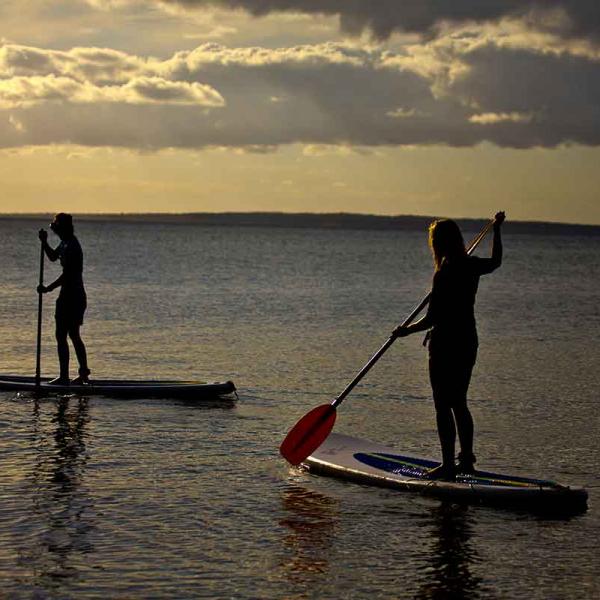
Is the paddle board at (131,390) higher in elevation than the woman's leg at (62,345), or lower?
lower

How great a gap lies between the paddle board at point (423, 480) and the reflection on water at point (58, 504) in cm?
206

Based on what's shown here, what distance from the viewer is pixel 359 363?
20.6 metres

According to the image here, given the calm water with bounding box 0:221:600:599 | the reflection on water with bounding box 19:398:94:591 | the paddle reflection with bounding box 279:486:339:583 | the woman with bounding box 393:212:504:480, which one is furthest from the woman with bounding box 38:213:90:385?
the woman with bounding box 393:212:504:480

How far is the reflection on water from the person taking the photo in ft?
25.5

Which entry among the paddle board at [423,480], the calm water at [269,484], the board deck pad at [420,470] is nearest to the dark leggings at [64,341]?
the calm water at [269,484]

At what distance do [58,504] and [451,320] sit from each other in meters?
3.18

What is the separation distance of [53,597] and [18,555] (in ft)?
2.75

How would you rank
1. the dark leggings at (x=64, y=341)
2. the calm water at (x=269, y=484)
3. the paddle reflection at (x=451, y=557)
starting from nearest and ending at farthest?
the paddle reflection at (x=451, y=557) → the calm water at (x=269, y=484) → the dark leggings at (x=64, y=341)

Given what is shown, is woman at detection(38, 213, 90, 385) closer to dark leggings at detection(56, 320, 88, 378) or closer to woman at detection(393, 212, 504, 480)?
dark leggings at detection(56, 320, 88, 378)

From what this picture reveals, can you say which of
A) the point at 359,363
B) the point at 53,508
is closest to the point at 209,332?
the point at 359,363

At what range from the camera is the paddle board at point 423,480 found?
945 cm

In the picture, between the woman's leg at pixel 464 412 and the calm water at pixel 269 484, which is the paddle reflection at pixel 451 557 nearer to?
the calm water at pixel 269 484

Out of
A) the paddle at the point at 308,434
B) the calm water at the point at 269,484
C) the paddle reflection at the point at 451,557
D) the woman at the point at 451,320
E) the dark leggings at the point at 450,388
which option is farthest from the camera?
the paddle at the point at 308,434

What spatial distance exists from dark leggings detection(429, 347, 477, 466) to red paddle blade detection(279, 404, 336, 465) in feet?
4.41
